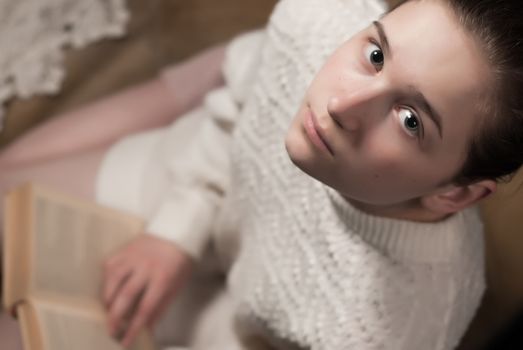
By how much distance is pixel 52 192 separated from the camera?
69 cm

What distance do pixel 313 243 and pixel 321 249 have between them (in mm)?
11

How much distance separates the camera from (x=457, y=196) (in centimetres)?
45

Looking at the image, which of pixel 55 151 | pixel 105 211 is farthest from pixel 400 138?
pixel 55 151

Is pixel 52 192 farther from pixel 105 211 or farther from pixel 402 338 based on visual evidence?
pixel 402 338

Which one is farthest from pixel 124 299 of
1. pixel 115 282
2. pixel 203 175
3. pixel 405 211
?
pixel 405 211

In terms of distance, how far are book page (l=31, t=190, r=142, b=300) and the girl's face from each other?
0.34m

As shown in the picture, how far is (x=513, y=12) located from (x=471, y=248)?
214mm

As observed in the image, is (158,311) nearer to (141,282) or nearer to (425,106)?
(141,282)

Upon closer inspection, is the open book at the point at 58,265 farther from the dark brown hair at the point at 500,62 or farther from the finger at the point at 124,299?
the dark brown hair at the point at 500,62

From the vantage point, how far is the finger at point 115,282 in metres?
0.69

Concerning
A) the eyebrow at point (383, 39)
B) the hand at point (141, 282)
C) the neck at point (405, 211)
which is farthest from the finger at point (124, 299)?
the eyebrow at point (383, 39)

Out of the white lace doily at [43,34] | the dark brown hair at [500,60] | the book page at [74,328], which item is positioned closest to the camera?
the dark brown hair at [500,60]

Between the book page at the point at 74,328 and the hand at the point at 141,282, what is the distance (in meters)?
0.01

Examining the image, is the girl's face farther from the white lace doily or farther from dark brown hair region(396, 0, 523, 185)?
the white lace doily
